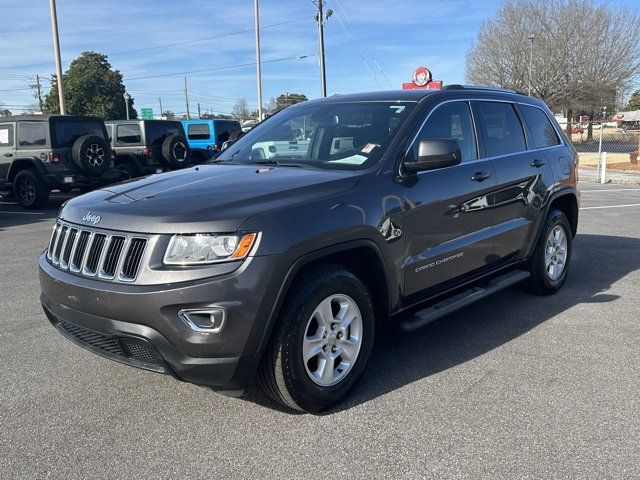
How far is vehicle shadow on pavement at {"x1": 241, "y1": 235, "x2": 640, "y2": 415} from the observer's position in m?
3.69

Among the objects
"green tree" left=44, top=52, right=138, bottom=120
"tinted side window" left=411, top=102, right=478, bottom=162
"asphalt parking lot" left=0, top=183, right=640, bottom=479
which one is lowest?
"asphalt parking lot" left=0, top=183, right=640, bottom=479

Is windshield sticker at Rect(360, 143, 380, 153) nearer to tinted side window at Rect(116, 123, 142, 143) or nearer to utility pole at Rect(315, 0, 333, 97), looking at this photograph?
tinted side window at Rect(116, 123, 142, 143)

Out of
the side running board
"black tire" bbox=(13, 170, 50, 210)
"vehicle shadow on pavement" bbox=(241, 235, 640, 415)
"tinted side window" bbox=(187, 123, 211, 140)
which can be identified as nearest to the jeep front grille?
"vehicle shadow on pavement" bbox=(241, 235, 640, 415)

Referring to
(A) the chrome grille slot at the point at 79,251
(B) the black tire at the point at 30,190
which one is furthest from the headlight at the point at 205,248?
(B) the black tire at the point at 30,190

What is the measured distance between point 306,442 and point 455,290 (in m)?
1.80

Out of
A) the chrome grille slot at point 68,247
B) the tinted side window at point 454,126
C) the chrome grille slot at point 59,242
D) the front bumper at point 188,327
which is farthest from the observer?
the tinted side window at point 454,126

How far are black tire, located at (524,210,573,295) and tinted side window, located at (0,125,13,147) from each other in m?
11.3

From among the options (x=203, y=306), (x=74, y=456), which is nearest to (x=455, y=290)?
(x=203, y=306)

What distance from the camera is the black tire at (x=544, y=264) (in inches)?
207

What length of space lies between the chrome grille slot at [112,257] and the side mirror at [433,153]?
1.76 metres

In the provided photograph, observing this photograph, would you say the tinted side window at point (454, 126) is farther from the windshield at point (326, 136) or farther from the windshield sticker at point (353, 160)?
the windshield sticker at point (353, 160)

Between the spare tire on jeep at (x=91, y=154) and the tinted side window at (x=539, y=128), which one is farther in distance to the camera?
the spare tire on jeep at (x=91, y=154)

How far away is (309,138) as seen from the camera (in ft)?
13.9

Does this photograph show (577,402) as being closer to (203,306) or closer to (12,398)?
(203,306)
